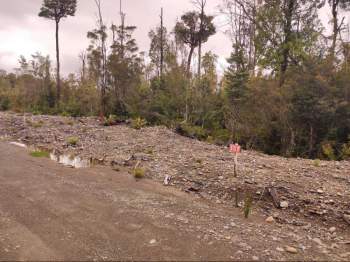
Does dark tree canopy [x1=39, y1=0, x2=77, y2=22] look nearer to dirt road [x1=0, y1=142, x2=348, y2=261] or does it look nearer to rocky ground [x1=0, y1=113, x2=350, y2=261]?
rocky ground [x1=0, y1=113, x2=350, y2=261]

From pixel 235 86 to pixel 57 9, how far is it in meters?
18.8

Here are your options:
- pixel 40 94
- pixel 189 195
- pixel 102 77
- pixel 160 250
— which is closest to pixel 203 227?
pixel 160 250

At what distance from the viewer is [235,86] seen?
13.5m

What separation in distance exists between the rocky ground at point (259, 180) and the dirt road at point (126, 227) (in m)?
0.10

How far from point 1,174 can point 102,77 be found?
47.2 ft

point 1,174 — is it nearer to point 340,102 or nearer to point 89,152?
point 89,152

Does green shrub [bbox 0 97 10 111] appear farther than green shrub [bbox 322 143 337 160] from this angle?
Yes

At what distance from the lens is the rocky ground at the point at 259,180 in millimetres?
4098

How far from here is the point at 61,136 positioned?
11922mm

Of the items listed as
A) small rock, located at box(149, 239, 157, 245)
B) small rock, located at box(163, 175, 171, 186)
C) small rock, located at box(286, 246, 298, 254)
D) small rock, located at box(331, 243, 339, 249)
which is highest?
small rock, located at box(163, 175, 171, 186)

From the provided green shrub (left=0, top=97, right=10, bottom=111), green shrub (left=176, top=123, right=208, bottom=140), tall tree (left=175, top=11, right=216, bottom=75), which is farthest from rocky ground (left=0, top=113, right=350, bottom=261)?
green shrub (left=0, top=97, right=10, bottom=111)

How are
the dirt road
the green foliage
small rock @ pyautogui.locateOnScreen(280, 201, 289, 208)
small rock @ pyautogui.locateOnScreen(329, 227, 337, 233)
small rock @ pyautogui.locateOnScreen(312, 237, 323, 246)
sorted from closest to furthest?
the dirt road
small rock @ pyautogui.locateOnScreen(312, 237, 323, 246)
small rock @ pyautogui.locateOnScreen(329, 227, 337, 233)
small rock @ pyautogui.locateOnScreen(280, 201, 289, 208)
the green foliage

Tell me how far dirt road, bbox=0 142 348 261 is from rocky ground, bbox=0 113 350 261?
98 millimetres

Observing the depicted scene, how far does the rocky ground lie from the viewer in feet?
13.4
